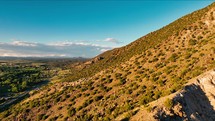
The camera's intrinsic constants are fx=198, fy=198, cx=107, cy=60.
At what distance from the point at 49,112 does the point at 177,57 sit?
1202 inches

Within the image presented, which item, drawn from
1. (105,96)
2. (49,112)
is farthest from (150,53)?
(49,112)

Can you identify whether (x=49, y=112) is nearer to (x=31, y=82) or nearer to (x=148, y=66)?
(x=148, y=66)

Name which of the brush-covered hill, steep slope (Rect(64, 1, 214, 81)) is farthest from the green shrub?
steep slope (Rect(64, 1, 214, 81))

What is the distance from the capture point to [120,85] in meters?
43.3

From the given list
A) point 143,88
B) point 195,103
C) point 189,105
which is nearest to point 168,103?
point 189,105

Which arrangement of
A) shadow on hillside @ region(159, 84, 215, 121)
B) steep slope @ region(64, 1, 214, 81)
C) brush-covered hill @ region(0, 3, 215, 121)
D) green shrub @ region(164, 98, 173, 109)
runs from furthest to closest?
steep slope @ region(64, 1, 214, 81) → brush-covered hill @ region(0, 3, 215, 121) → green shrub @ region(164, 98, 173, 109) → shadow on hillside @ region(159, 84, 215, 121)

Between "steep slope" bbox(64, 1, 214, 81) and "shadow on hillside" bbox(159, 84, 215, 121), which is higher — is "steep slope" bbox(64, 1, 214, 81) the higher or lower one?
the higher one

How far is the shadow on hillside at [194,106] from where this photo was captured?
21.8m

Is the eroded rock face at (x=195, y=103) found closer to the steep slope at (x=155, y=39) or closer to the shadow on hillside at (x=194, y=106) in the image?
the shadow on hillside at (x=194, y=106)

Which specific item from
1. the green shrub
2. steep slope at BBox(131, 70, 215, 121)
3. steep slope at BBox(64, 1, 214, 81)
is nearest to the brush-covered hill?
the green shrub

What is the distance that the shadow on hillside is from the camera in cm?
2181

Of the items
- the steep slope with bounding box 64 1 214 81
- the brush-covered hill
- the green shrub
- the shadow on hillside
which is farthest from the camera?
the steep slope with bounding box 64 1 214 81

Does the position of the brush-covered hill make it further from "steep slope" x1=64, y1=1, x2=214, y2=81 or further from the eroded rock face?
"steep slope" x1=64, y1=1, x2=214, y2=81

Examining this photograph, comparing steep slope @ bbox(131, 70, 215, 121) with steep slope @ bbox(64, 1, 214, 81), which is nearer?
steep slope @ bbox(131, 70, 215, 121)
